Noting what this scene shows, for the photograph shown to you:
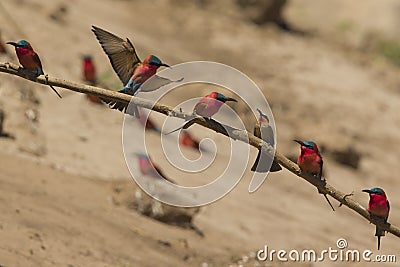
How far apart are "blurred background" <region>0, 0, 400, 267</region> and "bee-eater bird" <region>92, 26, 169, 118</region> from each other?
1.51 m

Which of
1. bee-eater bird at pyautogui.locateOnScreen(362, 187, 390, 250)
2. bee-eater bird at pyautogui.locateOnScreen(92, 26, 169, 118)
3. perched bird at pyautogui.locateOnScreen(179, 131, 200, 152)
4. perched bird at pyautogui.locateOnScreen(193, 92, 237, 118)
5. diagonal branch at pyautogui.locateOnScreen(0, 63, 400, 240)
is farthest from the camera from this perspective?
perched bird at pyautogui.locateOnScreen(179, 131, 200, 152)

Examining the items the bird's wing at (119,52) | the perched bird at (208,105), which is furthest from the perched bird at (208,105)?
the bird's wing at (119,52)

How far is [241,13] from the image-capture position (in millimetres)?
18234

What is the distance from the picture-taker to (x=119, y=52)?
519 centimetres

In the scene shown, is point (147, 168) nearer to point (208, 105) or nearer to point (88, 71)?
point (208, 105)

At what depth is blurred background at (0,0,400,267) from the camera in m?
6.86

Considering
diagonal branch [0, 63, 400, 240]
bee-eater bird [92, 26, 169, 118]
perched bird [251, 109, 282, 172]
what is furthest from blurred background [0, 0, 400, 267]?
perched bird [251, 109, 282, 172]

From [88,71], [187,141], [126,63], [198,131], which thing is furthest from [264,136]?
[198,131]

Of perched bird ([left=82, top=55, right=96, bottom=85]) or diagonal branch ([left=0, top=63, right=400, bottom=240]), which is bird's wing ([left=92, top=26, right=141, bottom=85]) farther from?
perched bird ([left=82, top=55, right=96, bottom=85])

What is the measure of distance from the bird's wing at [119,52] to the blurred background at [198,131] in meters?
1.56

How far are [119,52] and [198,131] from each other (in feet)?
22.5

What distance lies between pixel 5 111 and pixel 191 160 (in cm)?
245

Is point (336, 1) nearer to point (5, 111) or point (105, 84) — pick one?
point (105, 84)

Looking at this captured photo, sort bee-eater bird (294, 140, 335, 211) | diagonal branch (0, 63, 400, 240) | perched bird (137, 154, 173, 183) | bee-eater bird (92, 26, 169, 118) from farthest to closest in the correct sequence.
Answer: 1. perched bird (137, 154, 173, 183)
2. bee-eater bird (294, 140, 335, 211)
3. bee-eater bird (92, 26, 169, 118)
4. diagonal branch (0, 63, 400, 240)
